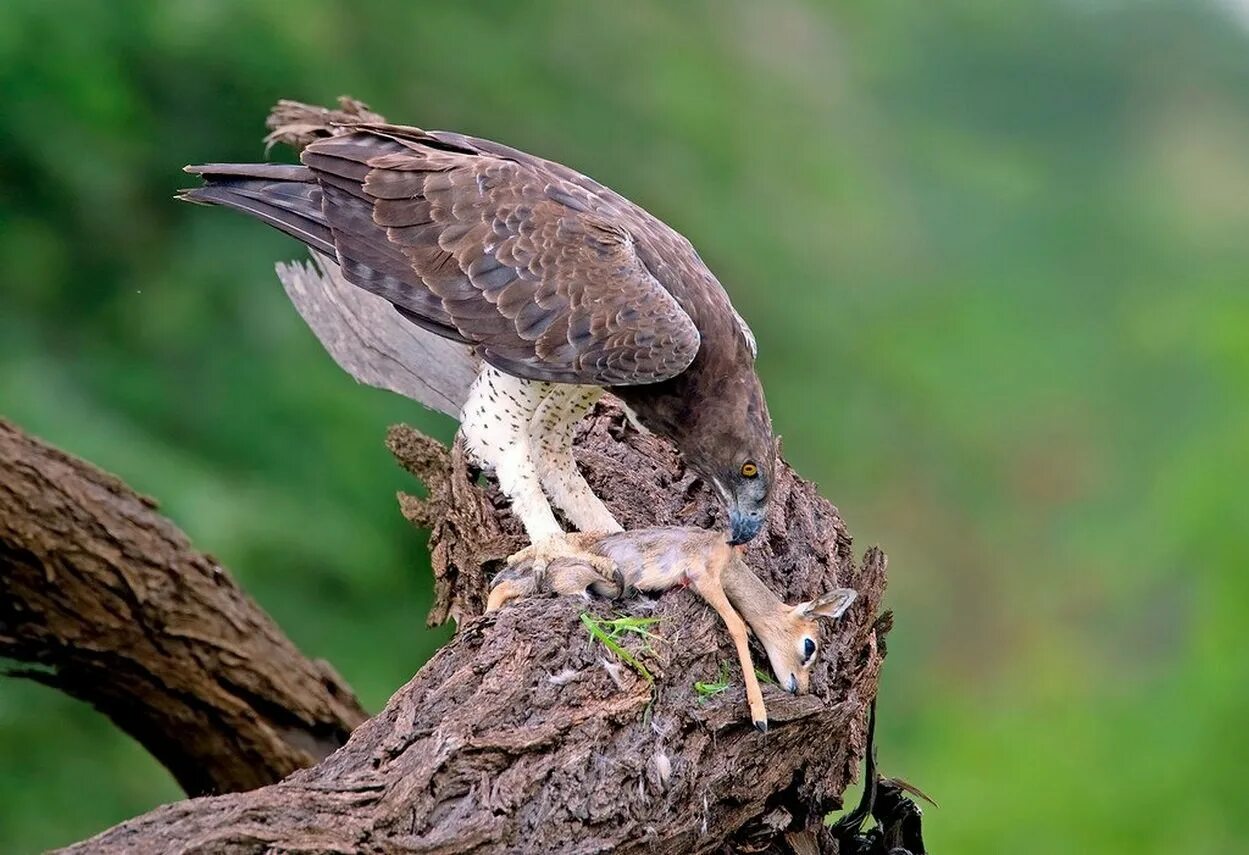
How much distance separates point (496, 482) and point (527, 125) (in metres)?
3.15

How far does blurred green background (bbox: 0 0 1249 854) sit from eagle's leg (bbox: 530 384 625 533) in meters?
1.96

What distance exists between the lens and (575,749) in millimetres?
2938

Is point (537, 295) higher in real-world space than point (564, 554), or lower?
higher

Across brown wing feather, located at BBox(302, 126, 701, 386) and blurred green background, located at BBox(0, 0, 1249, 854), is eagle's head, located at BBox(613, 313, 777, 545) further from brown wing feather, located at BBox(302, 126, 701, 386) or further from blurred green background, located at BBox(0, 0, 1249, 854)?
blurred green background, located at BBox(0, 0, 1249, 854)

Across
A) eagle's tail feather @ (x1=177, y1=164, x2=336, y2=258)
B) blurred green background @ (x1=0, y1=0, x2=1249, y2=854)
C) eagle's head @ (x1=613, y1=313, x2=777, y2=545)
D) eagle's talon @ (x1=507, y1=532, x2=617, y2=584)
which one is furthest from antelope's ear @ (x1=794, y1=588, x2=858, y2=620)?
blurred green background @ (x1=0, y1=0, x2=1249, y2=854)

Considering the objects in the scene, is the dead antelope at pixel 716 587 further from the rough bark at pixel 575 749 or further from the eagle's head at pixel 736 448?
the eagle's head at pixel 736 448

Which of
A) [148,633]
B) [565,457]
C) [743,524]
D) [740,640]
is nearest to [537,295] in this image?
[565,457]

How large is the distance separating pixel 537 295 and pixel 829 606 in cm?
105

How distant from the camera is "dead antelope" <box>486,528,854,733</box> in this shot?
329 cm

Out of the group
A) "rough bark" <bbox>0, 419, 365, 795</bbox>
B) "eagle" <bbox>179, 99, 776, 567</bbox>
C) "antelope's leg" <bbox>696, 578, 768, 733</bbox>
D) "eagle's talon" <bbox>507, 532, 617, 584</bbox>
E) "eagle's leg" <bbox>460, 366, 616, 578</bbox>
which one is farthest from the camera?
"rough bark" <bbox>0, 419, 365, 795</bbox>

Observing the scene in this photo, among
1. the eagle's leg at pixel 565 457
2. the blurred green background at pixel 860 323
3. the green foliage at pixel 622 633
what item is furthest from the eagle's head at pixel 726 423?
the blurred green background at pixel 860 323

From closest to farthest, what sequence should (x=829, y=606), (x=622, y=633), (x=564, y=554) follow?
(x=622, y=633), (x=829, y=606), (x=564, y=554)

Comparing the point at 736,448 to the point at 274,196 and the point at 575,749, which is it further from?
the point at 274,196

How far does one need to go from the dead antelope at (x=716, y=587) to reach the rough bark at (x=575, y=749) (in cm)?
5
